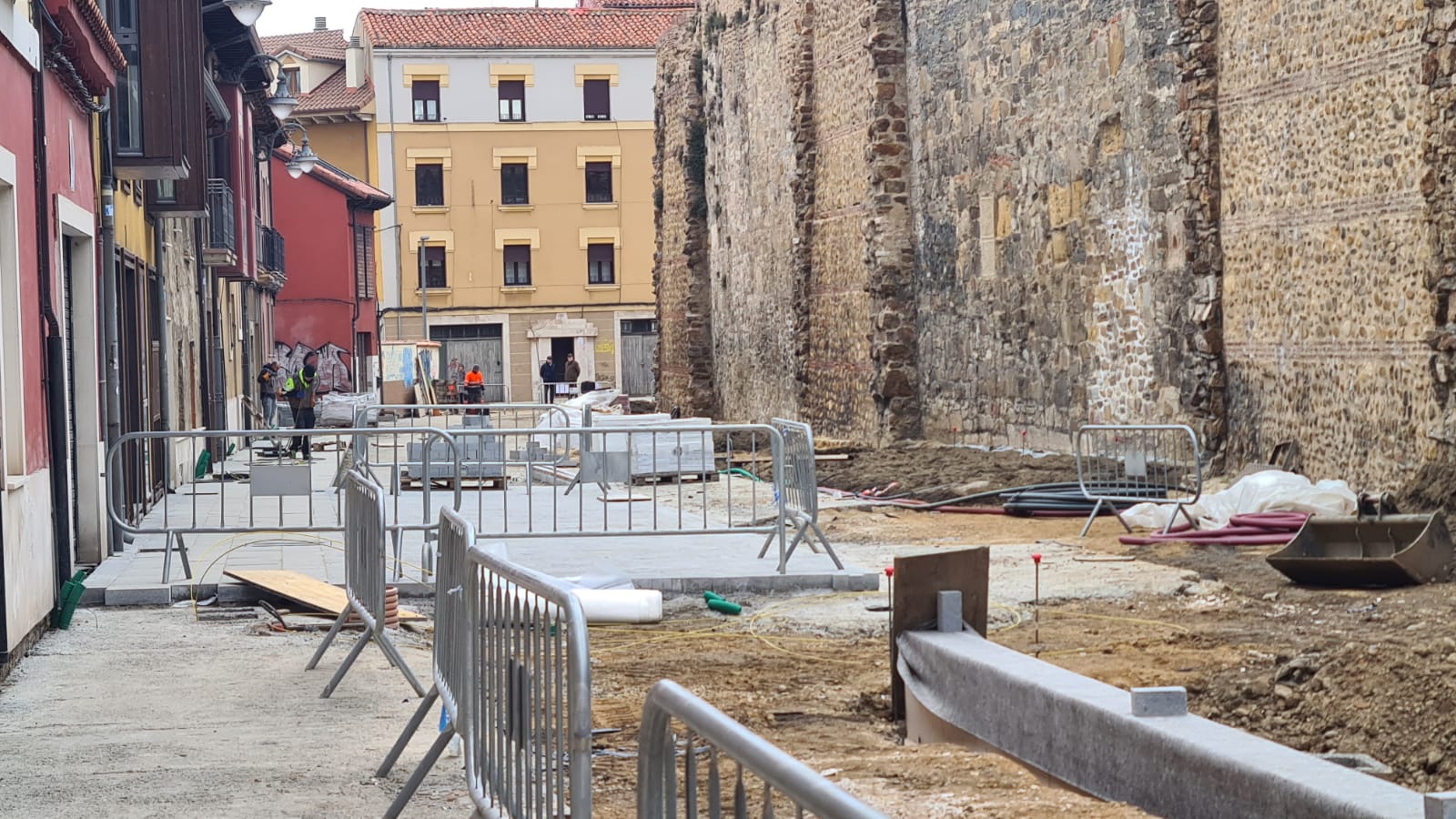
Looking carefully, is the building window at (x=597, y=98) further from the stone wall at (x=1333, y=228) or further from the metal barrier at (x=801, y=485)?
the metal barrier at (x=801, y=485)

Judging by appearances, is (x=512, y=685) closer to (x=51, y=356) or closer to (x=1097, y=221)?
(x=51, y=356)

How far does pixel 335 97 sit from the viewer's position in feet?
194

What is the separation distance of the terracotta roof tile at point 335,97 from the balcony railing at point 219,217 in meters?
31.6

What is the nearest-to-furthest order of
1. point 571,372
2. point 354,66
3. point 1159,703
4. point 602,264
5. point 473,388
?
1. point 1159,703
2. point 473,388
3. point 571,372
4. point 602,264
5. point 354,66

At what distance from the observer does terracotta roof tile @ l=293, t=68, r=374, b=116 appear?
2277 inches

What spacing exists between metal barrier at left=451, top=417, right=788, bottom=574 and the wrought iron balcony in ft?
18.3

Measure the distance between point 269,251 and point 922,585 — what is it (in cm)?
3252

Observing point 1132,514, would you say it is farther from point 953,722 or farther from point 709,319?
point 709,319

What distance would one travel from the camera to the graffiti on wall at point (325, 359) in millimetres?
48656

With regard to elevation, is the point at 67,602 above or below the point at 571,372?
below

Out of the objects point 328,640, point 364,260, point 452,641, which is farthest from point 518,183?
point 452,641

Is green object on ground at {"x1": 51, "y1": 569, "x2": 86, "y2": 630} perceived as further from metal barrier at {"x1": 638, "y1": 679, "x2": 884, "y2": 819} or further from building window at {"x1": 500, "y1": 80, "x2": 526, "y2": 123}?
building window at {"x1": 500, "y1": 80, "x2": 526, "y2": 123}

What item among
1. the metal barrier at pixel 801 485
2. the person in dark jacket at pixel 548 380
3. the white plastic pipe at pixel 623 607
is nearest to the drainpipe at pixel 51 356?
the white plastic pipe at pixel 623 607

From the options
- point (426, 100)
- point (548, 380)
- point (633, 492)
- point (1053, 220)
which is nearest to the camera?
point (1053, 220)
